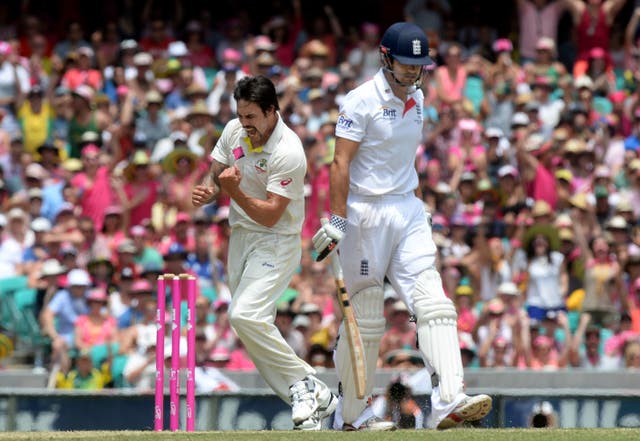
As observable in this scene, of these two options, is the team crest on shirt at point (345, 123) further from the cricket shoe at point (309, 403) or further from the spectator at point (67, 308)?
the spectator at point (67, 308)

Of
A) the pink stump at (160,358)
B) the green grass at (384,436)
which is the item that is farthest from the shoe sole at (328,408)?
the pink stump at (160,358)

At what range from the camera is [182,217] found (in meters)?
16.6

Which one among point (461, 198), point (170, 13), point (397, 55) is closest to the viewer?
point (397, 55)

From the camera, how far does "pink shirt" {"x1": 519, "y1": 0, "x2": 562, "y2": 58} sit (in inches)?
824

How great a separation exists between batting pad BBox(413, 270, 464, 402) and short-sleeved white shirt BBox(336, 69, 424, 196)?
745 mm

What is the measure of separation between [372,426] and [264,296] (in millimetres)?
1072

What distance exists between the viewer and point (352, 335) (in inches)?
374

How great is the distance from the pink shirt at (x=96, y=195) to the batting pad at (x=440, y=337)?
26.6 ft

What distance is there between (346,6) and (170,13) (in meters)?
2.72

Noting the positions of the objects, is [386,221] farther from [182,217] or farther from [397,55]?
[182,217]

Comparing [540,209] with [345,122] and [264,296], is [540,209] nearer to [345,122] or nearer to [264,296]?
[345,122]

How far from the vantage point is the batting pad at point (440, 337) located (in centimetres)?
939

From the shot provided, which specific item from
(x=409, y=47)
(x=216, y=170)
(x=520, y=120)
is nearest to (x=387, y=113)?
(x=409, y=47)

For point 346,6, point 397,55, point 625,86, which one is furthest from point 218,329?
point 346,6
